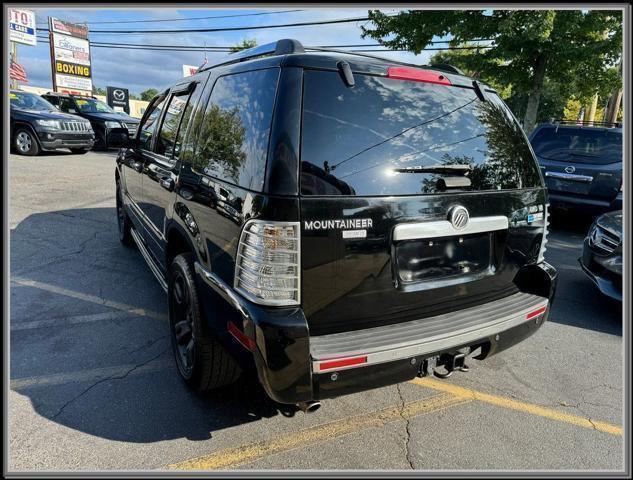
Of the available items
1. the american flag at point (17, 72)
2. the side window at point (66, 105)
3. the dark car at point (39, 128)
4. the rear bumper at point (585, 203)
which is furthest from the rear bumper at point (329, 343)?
the american flag at point (17, 72)

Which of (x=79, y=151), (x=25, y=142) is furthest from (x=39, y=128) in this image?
(x=79, y=151)

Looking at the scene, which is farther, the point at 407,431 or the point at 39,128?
the point at 39,128

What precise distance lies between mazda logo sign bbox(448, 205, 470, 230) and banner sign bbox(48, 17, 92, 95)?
3246 centimetres

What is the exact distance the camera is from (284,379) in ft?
6.84

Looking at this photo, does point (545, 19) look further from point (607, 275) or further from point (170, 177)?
point (170, 177)

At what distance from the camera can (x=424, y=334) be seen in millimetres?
2377

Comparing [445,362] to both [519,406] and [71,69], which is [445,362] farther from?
[71,69]

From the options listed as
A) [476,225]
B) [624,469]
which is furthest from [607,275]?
[476,225]

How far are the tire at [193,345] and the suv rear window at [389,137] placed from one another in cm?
113

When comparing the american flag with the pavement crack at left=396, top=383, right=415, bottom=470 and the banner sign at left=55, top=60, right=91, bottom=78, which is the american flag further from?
the pavement crack at left=396, top=383, right=415, bottom=470

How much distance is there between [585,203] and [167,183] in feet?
23.2

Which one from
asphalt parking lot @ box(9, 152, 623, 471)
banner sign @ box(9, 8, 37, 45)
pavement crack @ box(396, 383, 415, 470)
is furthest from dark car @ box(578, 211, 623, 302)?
banner sign @ box(9, 8, 37, 45)

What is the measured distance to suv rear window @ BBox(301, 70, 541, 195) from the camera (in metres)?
2.15

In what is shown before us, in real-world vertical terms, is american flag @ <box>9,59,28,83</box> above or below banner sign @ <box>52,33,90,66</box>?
below
